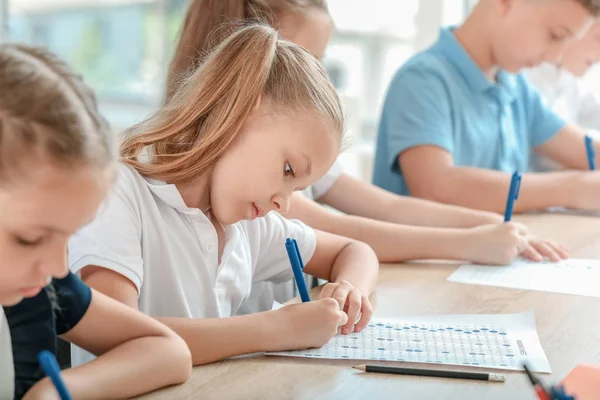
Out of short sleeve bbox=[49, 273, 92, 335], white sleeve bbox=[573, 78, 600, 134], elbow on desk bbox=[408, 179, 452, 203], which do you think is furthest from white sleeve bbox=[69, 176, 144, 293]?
white sleeve bbox=[573, 78, 600, 134]

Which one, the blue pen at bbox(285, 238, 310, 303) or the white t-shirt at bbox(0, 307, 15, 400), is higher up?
the blue pen at bbox(285, 238, 310, 303)

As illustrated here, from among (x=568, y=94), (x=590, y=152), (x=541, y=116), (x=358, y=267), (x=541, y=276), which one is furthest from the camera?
(x=568, y=94)

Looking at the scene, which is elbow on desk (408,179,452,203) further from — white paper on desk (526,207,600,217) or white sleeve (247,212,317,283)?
white sleeve (247,212,317,283)

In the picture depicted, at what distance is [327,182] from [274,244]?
44 cm

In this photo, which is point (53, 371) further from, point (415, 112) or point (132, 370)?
point (415, 112)

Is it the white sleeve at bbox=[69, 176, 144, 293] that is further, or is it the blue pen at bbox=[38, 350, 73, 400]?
the white sleeve at bbox=[69, 176, 144, 293]

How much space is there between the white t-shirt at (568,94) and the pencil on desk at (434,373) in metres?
1.92

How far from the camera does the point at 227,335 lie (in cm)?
108

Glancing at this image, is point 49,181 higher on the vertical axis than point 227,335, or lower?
higher

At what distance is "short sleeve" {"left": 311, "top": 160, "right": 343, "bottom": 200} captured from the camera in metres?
1.88

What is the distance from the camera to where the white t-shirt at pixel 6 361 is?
39.7 inches

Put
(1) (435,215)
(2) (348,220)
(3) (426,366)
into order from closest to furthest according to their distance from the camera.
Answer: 1. (3) (426,366)
2. (2) (348,220)
3. (1) (435,215)

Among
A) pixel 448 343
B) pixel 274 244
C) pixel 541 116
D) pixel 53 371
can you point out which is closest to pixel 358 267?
pixel 274 244

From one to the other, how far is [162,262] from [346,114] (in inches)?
14.2
